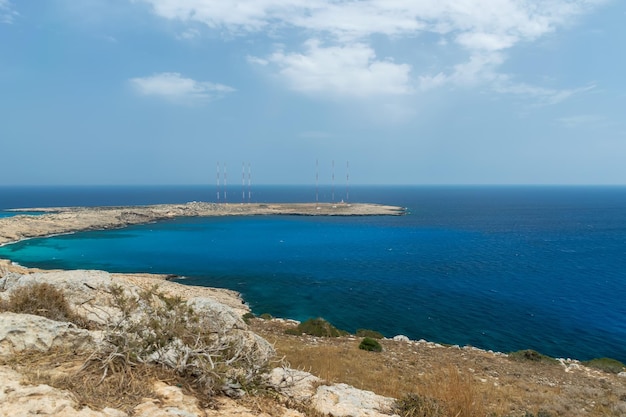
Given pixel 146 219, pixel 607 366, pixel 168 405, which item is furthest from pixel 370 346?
pixel 146 219

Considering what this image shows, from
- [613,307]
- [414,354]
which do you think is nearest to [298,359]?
[414,354]

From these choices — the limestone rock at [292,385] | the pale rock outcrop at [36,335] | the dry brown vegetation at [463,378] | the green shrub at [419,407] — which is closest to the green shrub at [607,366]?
the dry brown vegetation at [463,378]

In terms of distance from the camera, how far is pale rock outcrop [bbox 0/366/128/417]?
183 inches

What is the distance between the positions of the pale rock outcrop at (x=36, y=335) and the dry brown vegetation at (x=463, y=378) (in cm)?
412

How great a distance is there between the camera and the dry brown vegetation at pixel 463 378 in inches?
355

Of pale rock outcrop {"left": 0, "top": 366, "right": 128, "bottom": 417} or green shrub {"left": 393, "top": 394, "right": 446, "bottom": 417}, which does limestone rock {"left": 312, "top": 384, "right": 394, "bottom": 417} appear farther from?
pale rock outcrop {"left": 0, "top": 366, "right": 128, "bottom": 417}

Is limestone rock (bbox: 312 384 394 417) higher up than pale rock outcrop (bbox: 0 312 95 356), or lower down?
lower down

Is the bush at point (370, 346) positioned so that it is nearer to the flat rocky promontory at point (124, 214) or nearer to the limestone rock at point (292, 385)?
the limestone rock at point (292, 385)

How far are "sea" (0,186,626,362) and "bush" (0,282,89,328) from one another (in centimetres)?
2404

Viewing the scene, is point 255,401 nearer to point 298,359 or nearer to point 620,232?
point 298,359

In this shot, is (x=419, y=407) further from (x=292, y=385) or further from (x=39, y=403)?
(x=39, y=403)

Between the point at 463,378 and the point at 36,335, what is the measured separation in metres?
11.2

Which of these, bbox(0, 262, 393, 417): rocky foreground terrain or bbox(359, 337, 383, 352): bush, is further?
bbox(359, 337, 383, 352): bush

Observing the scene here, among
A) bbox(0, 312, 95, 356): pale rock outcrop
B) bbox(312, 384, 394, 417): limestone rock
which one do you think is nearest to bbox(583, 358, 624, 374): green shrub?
bbox(312, 384, 394, 417): limestone rock
